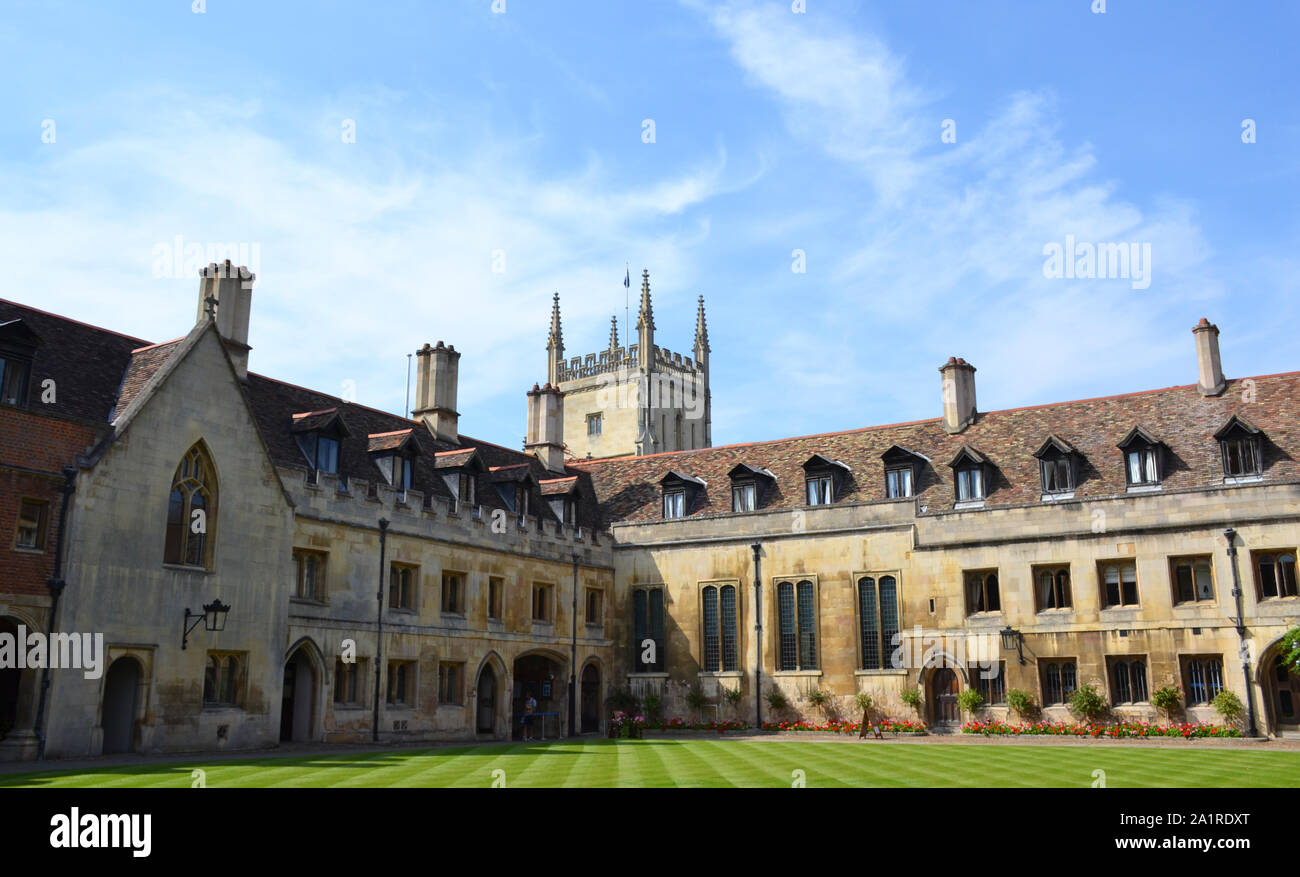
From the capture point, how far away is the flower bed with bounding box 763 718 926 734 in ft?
116

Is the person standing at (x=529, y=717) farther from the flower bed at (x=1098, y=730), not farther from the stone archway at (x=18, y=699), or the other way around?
the stone archway at (x=18, y=699)

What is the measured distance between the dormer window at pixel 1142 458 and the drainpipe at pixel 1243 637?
9.14 ft

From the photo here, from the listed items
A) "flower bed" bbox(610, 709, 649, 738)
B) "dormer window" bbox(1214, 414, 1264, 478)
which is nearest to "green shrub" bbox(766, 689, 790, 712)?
"flower bed" bbox(610, 709, 649, 738)

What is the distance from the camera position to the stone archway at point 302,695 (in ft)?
97.0

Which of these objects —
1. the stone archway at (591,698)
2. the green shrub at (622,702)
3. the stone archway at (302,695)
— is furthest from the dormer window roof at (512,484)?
the stone archway at (302,695)

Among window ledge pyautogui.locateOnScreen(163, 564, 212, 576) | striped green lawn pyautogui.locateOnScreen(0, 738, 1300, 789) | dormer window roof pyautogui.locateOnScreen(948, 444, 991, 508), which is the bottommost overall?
striped green lawn pyautogui.locateOnScreen(0, 738, 1300, 789)

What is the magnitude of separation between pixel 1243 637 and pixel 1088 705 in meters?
4.66

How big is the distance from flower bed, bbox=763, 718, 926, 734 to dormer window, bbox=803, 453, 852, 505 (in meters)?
7.55

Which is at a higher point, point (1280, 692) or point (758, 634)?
point (758, 634)

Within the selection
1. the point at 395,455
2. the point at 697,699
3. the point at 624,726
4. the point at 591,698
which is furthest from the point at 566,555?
the point at 395,455

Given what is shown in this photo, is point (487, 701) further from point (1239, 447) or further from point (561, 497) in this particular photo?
point (1239, 447)

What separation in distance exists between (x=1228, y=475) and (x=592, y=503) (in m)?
22.6

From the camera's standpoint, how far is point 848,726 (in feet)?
119

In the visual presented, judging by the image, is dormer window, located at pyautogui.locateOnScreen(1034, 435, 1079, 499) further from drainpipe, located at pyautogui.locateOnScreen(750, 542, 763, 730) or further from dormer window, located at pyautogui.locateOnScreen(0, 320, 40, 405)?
dormer window, located at pyautogui.locateOnScreen(0, 320, 40, 405)
